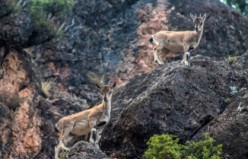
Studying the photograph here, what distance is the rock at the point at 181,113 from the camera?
16641mm

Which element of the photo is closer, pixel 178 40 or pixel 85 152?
pixel 85 152

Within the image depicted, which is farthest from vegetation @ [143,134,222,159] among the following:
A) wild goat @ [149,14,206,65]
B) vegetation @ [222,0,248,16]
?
vegetation @ [222,0,248,16]

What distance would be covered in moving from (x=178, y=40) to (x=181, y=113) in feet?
18.0

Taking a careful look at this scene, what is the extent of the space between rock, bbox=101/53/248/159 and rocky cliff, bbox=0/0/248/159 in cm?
2

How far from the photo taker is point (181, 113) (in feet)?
57.1

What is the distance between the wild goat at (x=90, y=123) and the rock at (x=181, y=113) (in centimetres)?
45

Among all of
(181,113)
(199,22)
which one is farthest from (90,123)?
(199,22)

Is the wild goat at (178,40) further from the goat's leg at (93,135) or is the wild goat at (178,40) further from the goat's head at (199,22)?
the goat's leg at (93,135)

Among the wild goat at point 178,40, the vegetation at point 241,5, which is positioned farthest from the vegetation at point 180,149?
the vegetation at point 241,5

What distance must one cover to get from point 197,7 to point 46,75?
29.4 ft

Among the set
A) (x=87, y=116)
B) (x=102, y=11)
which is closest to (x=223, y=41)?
(x=102, y=11)

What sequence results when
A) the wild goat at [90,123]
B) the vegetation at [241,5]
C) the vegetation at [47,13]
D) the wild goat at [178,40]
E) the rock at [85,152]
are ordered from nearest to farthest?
the rock at [85,152], the wild goat at [90,123], the wild goat at [178,40], the vegetation at [47,13], the vegetation at [241,5]

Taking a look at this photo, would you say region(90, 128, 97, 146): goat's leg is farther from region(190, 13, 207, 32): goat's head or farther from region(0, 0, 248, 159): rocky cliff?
region(190, 13, 207, 32): goat's head

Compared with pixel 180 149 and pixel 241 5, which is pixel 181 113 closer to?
pixel 180 149
